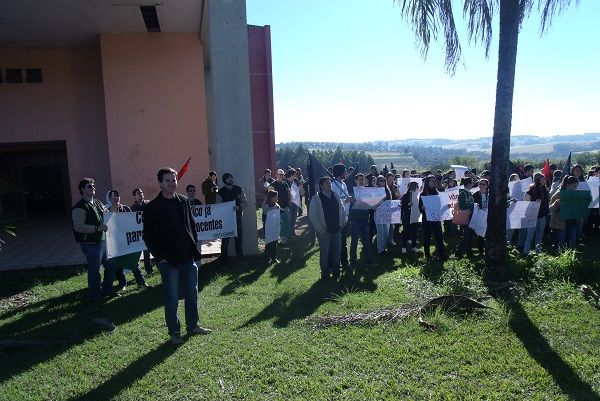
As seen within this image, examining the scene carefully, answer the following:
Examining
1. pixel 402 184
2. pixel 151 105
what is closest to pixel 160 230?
pixel 402 184

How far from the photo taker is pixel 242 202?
397 inches

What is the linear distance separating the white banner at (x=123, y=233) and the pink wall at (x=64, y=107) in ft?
31.4

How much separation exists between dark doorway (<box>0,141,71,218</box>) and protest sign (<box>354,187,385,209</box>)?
48.3 feet

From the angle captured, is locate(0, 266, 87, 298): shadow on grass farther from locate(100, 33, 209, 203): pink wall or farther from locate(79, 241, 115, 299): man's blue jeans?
locate(100, 33, 209, 203): pink wall

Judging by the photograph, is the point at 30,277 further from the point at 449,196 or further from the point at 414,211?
the point at 449,196

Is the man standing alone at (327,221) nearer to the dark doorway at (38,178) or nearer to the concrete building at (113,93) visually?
the concrete building at (113,93)

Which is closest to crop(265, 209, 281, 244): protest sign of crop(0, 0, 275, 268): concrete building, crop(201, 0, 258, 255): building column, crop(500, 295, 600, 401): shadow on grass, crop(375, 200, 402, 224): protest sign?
crop(201, 0, 258, 255): building column

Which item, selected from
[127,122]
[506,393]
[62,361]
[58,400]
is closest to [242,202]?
[62,361]

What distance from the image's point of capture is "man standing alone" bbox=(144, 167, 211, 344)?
5422mm

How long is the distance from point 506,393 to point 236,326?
3350 mm

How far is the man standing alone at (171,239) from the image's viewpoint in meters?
5.42

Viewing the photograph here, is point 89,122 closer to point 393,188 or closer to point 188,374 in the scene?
point 393,188

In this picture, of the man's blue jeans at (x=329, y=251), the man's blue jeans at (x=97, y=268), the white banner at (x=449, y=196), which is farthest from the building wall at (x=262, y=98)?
the man's blue jeans at (x=97, y=268)

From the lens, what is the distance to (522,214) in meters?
9.66
